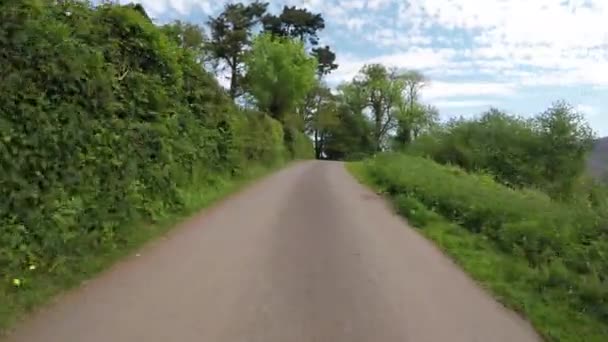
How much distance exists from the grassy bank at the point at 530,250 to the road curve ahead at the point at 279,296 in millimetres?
364

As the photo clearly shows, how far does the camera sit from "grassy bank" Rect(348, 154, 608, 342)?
614cm

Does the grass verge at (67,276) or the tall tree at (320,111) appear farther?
the tall tree at (320,111)

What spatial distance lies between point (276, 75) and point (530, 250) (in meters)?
39.4

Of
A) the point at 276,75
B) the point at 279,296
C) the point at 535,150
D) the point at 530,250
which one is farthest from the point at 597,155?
the point at 279,296

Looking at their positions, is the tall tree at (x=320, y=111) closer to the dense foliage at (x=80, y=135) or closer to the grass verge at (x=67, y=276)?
the dense foliage at (x=80, y=135)

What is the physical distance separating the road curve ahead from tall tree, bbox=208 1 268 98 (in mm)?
40808

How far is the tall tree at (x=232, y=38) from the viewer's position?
49188mm

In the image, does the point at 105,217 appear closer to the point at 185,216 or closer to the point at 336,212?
the point at 185,216

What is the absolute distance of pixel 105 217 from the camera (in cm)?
760

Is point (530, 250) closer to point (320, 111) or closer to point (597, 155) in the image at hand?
point (597, 155)

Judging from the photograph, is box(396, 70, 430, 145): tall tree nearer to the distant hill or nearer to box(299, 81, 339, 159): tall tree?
box(299, 81, 339, 159): tall tree

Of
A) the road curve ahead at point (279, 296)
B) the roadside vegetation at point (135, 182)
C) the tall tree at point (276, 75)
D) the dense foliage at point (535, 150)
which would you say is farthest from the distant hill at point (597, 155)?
the road curve ahead at point (279, 296)

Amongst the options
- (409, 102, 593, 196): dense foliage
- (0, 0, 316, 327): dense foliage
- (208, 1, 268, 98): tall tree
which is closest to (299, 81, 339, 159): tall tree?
Result: (208, 1, 268, 98): tall tree

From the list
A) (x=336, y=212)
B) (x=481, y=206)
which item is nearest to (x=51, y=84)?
(x=336, y=212)
